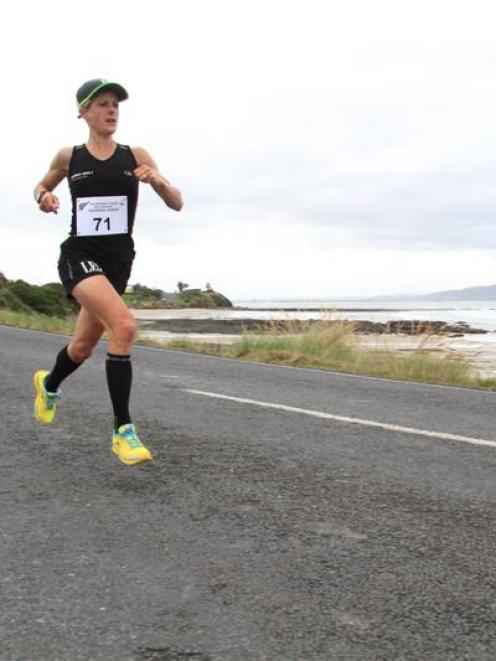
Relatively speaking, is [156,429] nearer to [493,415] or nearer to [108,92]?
[108,92]

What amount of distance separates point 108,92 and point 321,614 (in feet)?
10.4

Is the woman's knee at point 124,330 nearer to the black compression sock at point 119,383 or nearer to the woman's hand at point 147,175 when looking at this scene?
the black compression sock at point 119,383

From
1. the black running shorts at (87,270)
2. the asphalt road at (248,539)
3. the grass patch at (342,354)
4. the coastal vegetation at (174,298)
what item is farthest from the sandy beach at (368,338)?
the coastal vegetation at (174,298)

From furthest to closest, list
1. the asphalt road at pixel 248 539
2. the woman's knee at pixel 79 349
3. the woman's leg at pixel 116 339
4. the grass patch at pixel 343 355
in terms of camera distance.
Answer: the grass patch at pixel 343 355 → the woman's knee at pixel 79 349 → the woman's leg at pixel 116 339 → the asphalt road at pixel 248 539

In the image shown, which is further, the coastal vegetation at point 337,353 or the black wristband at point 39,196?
the coastal vegetation at point 337,353

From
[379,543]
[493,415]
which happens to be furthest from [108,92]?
[493,415]

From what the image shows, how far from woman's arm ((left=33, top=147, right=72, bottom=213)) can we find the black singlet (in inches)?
3.1

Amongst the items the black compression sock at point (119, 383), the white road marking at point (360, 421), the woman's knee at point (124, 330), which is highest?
the woman's knee at point (124, 330)

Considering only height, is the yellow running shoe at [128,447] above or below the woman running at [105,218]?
below

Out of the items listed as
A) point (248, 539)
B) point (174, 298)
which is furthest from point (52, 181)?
point (174, 298)

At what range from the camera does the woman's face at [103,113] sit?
4.15 m

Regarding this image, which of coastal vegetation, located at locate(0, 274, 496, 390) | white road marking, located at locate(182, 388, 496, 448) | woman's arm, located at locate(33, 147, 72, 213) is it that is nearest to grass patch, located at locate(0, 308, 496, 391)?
coastal vegetation, located at locate(0, 274, 496, 390)

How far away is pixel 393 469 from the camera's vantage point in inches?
160

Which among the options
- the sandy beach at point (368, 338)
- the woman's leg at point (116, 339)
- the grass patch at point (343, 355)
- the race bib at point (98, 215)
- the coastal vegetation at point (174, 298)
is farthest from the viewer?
the coastal vegetation at point (174, 298)
